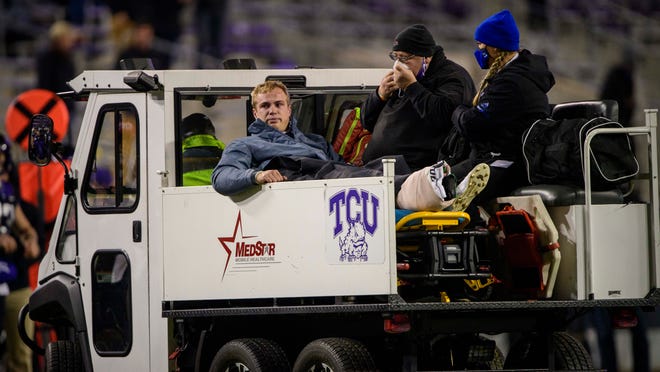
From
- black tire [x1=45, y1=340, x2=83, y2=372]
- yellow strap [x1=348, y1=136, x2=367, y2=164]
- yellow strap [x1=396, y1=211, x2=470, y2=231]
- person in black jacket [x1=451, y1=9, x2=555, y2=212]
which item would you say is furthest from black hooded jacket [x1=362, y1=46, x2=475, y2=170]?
black tire [x1=45, y1=340, x2=83, y2=372]

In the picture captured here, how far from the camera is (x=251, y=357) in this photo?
382 inches

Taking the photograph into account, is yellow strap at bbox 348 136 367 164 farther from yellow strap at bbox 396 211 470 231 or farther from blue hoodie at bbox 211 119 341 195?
yellow strap at bbox 396 211 470 231

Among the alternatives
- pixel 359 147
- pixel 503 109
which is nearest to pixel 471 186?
pixel 503 109

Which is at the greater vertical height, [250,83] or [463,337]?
[250,83]

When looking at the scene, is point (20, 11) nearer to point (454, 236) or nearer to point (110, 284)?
point (110, 284)

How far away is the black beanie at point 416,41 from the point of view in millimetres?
10242

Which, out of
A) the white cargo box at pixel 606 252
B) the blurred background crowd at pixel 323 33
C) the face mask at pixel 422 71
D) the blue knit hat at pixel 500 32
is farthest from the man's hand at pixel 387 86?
the blurred background crowd at pixel 323 33

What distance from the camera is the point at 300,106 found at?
11.5m

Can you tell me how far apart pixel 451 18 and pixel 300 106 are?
A: 10.1 metres

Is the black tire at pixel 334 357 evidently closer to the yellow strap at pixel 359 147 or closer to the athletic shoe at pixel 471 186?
the athletic shoe at pixel 471 186

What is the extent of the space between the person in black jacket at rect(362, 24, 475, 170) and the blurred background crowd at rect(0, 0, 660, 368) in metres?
9.90

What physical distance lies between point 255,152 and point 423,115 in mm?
1074

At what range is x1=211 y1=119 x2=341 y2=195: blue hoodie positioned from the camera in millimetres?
9695

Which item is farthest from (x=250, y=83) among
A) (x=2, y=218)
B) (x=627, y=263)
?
(x=2, y=218)
